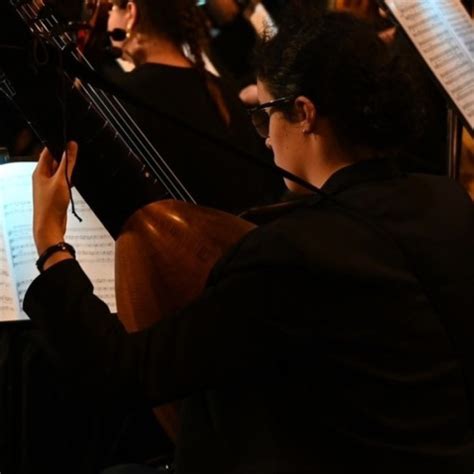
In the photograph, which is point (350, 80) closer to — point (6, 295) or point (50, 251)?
point (50, 251)

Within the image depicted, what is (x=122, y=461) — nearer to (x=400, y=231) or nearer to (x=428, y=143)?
(x=400, y=231)

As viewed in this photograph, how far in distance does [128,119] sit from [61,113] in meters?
0.25

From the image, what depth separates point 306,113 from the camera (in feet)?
3.35

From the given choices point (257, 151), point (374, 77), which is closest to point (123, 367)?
point (374, 77)

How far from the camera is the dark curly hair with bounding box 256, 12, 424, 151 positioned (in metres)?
1.00

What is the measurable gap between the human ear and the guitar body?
8.7 inches

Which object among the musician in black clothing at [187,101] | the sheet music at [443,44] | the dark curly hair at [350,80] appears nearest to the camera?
the dark curly hair at [350,80]

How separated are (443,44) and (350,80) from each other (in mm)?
987

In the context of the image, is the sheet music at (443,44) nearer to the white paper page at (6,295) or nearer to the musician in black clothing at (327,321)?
the musician in black clothing at (327,321)

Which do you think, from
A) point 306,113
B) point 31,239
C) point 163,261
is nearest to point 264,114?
point 306,113

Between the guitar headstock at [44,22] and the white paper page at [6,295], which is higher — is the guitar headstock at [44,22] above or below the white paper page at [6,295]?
above

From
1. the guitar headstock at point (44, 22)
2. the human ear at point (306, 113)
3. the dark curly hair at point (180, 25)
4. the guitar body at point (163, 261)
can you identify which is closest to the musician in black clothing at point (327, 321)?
the human ear at point (306, 113)

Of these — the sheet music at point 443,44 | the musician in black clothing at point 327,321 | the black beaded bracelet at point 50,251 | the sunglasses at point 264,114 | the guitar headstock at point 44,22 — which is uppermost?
the guitar headstock at point 44,22

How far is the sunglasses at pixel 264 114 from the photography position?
3.43 feet
